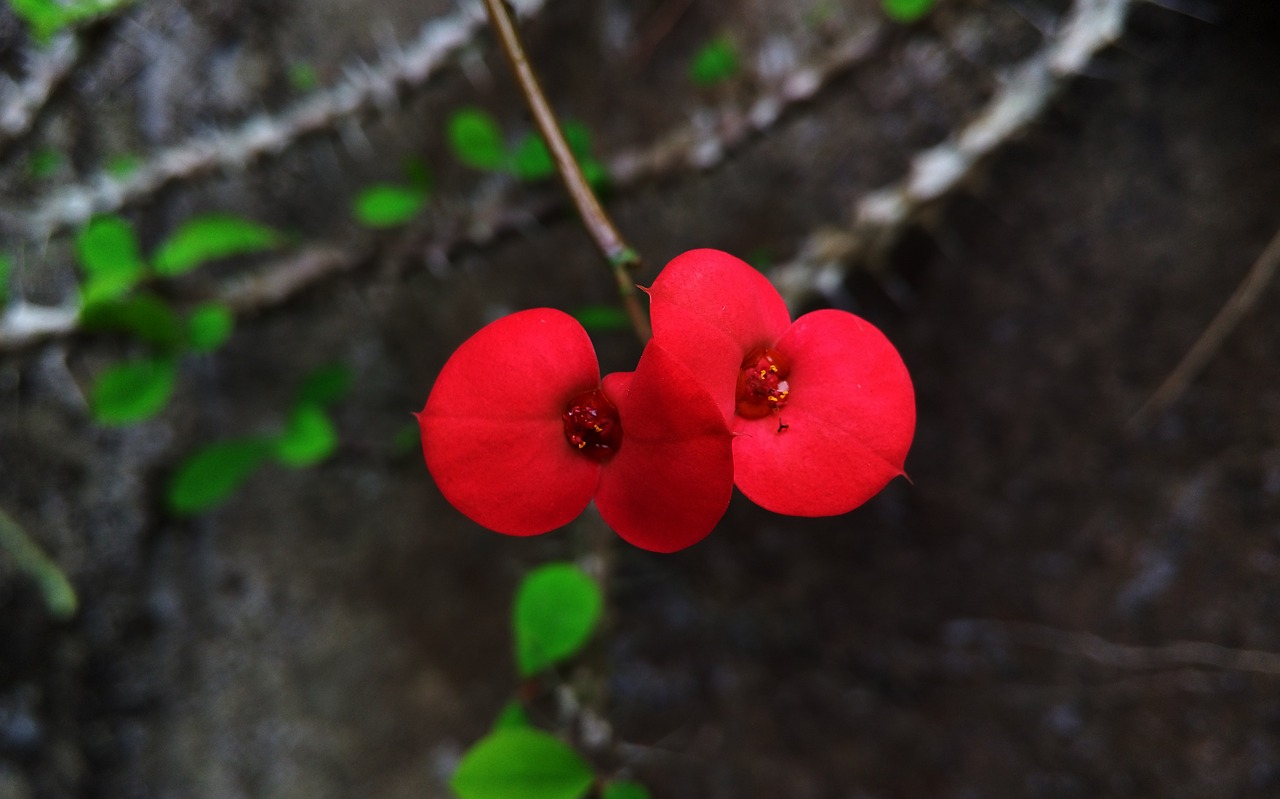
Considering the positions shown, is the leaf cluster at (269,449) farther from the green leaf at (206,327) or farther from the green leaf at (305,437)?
the green leaf at (206,327)

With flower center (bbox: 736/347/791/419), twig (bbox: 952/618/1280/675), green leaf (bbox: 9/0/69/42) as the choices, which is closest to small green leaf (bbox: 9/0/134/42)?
green leaf (bbox: 9/0/69/42)

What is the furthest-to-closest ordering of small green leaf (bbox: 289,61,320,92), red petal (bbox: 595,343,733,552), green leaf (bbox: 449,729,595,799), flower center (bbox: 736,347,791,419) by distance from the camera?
1. small green leaf (bbox: 289,61,320,92)
2. green leaf (bbox: 449,729,595,799)
3. flower center (bbox: 736,347,791,419)
4. red petal (bbox: 595,343,733,552)

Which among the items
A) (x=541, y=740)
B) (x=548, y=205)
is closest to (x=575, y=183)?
(x=548, y=205)

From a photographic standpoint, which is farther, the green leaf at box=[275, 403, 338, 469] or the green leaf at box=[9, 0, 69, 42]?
the green leaf at box=[275, 403, 338, 469]

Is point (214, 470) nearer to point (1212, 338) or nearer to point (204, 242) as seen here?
point (204, 242)

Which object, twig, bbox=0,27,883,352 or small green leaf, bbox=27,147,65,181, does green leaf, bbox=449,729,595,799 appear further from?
small green leaf, bbox=27,147,65,181

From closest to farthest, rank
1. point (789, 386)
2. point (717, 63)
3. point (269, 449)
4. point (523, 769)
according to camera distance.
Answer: point (789, 386) < point (523, 769) < point (269, 449) < point (717, 63)

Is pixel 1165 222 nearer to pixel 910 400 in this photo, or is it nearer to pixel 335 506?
pixel 910 400
